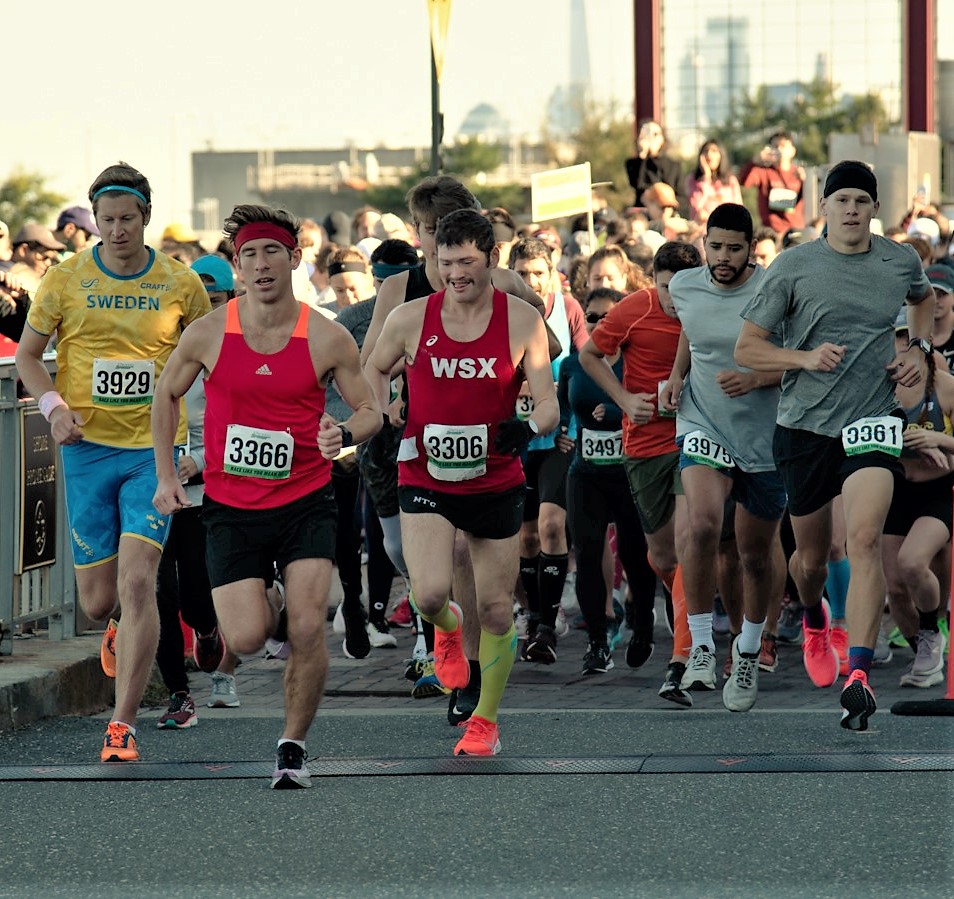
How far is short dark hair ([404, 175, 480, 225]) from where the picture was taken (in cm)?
828

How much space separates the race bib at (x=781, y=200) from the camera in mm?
19688

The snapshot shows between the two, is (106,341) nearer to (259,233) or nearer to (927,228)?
(259,233)

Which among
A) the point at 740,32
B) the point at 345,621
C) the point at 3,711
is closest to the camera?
the point at 3,711

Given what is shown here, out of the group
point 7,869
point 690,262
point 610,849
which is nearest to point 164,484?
point 7,869

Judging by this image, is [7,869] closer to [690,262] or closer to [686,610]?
[686,610]

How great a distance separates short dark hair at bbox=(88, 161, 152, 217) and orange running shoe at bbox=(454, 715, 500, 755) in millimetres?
2330

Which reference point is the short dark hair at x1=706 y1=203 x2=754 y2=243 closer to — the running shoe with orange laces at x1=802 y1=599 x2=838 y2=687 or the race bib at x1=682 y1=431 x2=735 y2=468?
the race bib at x1=682 y1=431 x2=735 y2=468

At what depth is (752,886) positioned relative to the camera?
5.42 metres

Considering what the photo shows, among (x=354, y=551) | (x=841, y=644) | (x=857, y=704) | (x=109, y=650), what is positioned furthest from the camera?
(x=354, y=551)

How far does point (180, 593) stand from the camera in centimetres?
872

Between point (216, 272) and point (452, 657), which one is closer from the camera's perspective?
point (452, 657)

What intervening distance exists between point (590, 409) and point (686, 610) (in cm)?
139

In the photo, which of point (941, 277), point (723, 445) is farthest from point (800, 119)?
point (723, 445)

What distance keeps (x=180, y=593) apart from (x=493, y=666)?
5.82 feet
